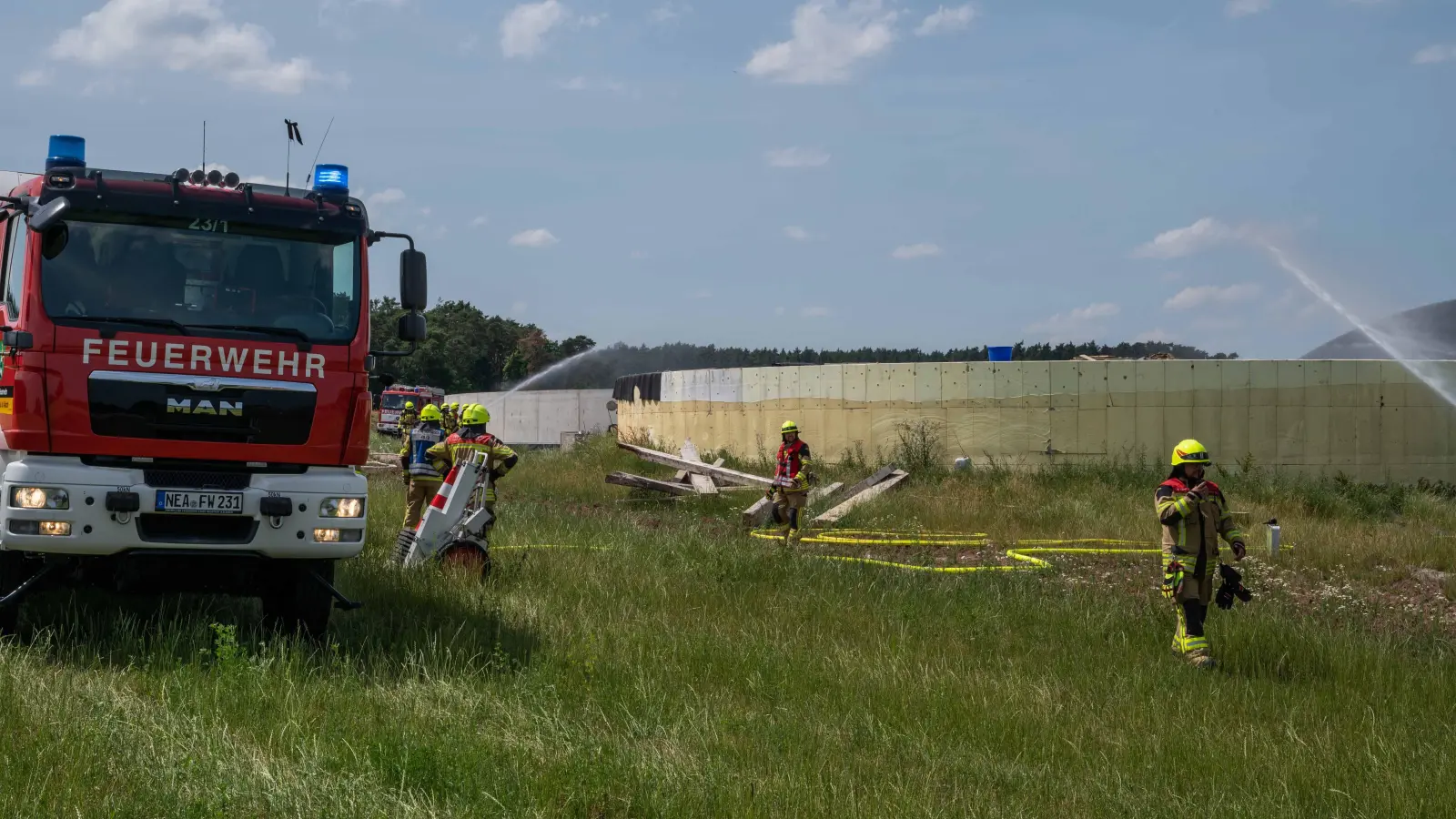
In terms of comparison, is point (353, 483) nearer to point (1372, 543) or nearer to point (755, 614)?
point (755, 614)

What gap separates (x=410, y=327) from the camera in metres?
8.30

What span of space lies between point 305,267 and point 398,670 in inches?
96.2

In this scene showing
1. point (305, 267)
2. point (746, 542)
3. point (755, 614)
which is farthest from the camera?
point (746, 542)

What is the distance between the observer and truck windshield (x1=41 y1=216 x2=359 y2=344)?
7.34 meters

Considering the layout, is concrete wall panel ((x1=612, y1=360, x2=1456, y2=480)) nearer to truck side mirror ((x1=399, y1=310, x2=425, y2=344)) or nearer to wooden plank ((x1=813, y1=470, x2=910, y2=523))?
wooden plank ((x1=813, y1=470, x2=910, y2=523))

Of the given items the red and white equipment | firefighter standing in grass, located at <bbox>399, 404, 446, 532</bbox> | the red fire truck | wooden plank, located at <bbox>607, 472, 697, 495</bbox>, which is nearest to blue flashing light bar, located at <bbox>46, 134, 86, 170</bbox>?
the red fire truck

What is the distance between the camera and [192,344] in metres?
7.32

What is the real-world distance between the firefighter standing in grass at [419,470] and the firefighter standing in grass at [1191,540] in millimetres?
7415

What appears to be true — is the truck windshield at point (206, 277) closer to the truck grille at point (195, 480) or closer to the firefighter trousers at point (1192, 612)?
the truck grille at point (195, 480)

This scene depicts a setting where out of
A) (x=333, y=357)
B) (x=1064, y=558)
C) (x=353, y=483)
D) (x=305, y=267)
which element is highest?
(x=305, y=267)

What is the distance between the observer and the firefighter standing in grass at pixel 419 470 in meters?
13.5

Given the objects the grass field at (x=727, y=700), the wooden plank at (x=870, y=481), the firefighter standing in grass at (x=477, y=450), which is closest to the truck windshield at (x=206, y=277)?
the grass field at (x=727, y=700)

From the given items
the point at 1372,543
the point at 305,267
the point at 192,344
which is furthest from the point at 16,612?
the point at 1372,543

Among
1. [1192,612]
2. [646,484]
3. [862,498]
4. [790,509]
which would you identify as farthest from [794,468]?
[1192,612]
